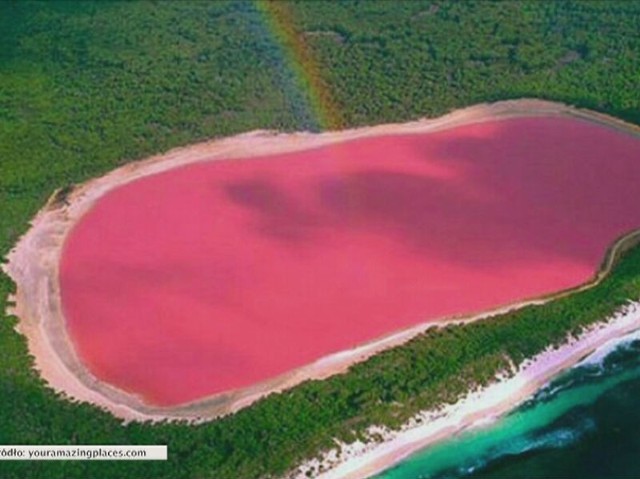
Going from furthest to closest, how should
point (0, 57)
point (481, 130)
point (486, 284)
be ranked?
point (0, 57) < point (481, 130) < point (486, 284)

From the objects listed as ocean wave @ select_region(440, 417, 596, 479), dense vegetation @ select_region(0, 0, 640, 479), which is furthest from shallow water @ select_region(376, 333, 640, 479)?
dense vegetation @ select_region(0, 0, 640, 479)

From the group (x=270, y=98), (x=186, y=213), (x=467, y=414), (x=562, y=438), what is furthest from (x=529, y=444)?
(x=270, y=98)

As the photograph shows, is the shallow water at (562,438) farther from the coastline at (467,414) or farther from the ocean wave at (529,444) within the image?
the coastline at (467,414)

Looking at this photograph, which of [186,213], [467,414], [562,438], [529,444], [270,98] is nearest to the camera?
[529,444]

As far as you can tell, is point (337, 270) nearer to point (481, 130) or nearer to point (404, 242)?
point (404, 242)

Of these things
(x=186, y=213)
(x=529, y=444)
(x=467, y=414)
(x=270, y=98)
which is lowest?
(x=529, y=444)

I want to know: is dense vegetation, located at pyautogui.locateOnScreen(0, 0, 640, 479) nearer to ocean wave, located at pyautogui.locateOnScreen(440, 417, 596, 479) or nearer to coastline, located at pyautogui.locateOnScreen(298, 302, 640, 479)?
coastline, located at pyautogui.locateOnScreen(298, 302, 640, 479)

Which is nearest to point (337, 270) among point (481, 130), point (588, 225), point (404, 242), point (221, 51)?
point (404, 242)

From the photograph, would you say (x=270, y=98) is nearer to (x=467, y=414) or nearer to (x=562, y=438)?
(x=467, y=414)
